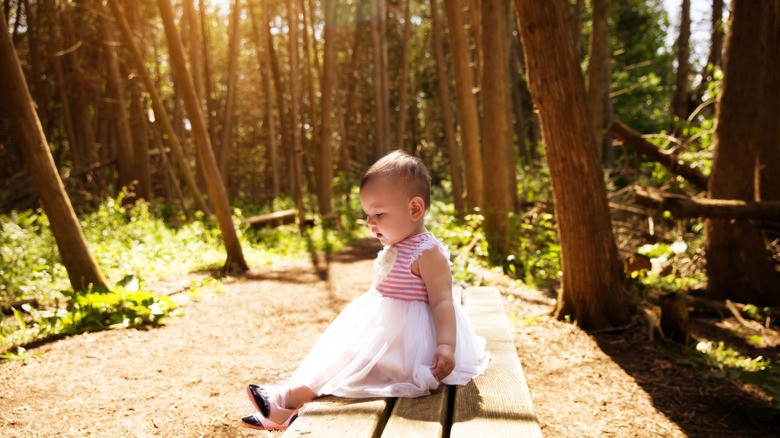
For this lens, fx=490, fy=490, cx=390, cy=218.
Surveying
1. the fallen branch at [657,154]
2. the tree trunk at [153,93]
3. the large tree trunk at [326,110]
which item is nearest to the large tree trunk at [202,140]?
the tree trunk at [153,93]

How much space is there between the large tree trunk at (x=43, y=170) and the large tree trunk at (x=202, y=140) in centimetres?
262

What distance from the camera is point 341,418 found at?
1.66m

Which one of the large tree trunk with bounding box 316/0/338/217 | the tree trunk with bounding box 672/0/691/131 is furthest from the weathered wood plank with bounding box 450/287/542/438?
the tree trunk with bounding box 672/0/691/131

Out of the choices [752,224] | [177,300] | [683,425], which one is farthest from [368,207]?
[752,224]

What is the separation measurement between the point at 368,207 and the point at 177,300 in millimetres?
4872

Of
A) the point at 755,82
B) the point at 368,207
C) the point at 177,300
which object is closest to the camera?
the point at 368,207

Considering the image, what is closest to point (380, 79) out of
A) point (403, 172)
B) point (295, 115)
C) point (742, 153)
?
point (295, 115)

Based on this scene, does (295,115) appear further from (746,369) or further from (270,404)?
(270,404)

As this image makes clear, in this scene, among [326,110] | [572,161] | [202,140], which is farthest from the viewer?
[326,110]

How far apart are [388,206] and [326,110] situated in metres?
11.5

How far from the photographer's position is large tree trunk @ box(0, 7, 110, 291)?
4875 mm

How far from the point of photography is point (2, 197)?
37.4 ft

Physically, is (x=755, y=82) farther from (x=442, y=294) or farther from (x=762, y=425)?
(x=442, y=294)

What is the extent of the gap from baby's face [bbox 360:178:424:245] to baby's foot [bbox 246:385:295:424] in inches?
32.2
